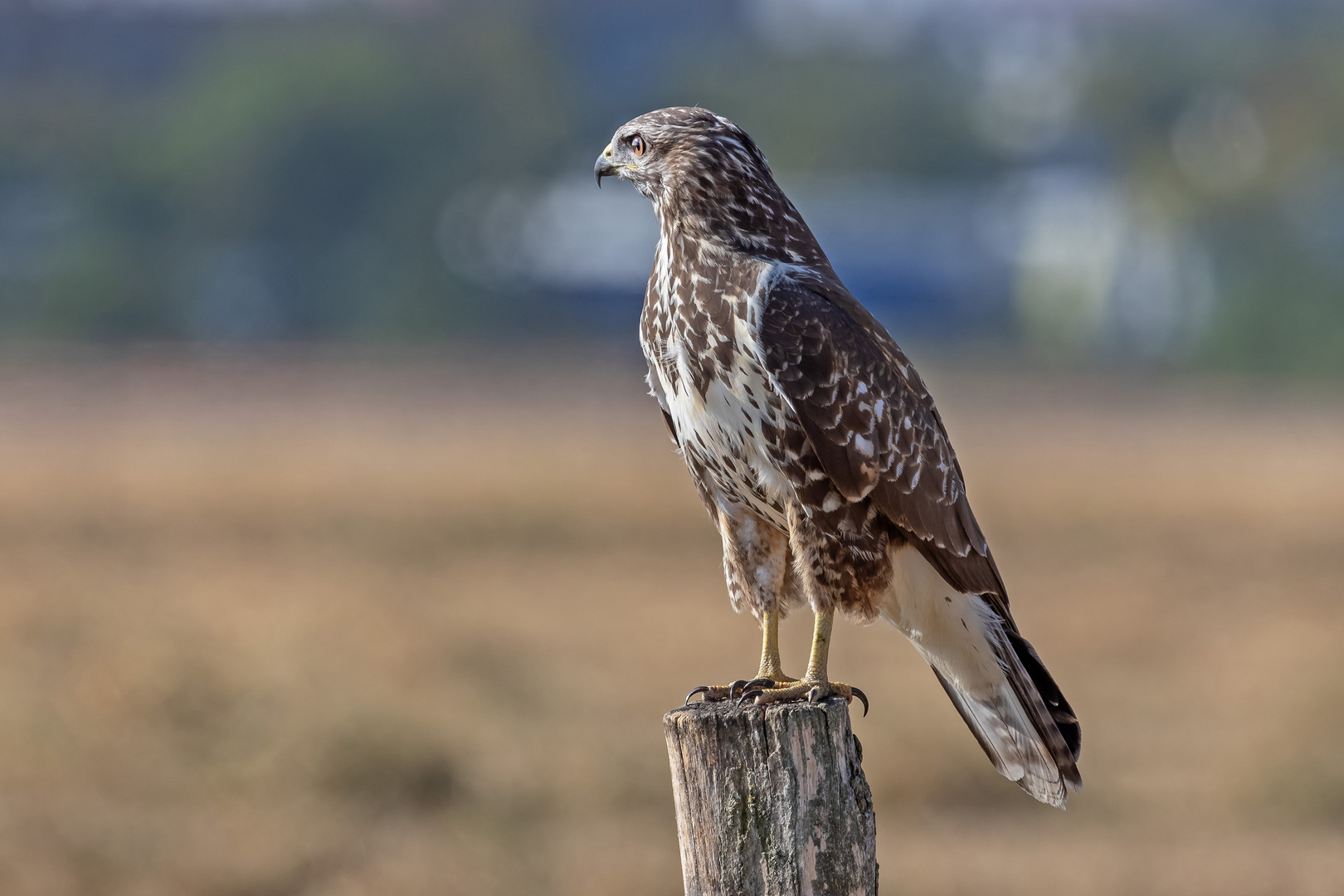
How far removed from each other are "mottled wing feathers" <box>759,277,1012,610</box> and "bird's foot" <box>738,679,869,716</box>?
500mm

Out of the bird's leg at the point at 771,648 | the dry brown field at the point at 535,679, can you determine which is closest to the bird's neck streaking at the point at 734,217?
the bird's leg at the point at 771,648

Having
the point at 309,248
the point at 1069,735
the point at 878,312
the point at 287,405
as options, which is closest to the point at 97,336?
the point at 309,248

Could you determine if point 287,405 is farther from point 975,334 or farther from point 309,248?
point 975,334

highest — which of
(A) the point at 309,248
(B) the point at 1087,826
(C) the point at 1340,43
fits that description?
(C) the point at 1340,43

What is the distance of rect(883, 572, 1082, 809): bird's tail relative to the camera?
4.98 m

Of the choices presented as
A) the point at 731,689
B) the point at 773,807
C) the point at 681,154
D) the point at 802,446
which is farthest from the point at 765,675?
the point at 681,154

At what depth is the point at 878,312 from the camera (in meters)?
58.2

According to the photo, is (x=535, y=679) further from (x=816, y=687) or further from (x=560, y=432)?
(x=560, y=432)

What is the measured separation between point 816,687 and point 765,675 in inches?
13.1

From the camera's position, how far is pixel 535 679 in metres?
11.6

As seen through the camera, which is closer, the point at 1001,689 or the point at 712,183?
the point at 712,183

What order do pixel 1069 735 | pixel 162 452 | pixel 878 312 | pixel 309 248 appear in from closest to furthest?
1. pixel 1069 735
2. pixel 162 452
3. pixel 309 248
4. pixel 878 312

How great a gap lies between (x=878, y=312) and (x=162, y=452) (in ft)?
117

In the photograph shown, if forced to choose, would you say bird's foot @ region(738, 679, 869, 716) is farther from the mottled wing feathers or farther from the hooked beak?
the hooked beak
